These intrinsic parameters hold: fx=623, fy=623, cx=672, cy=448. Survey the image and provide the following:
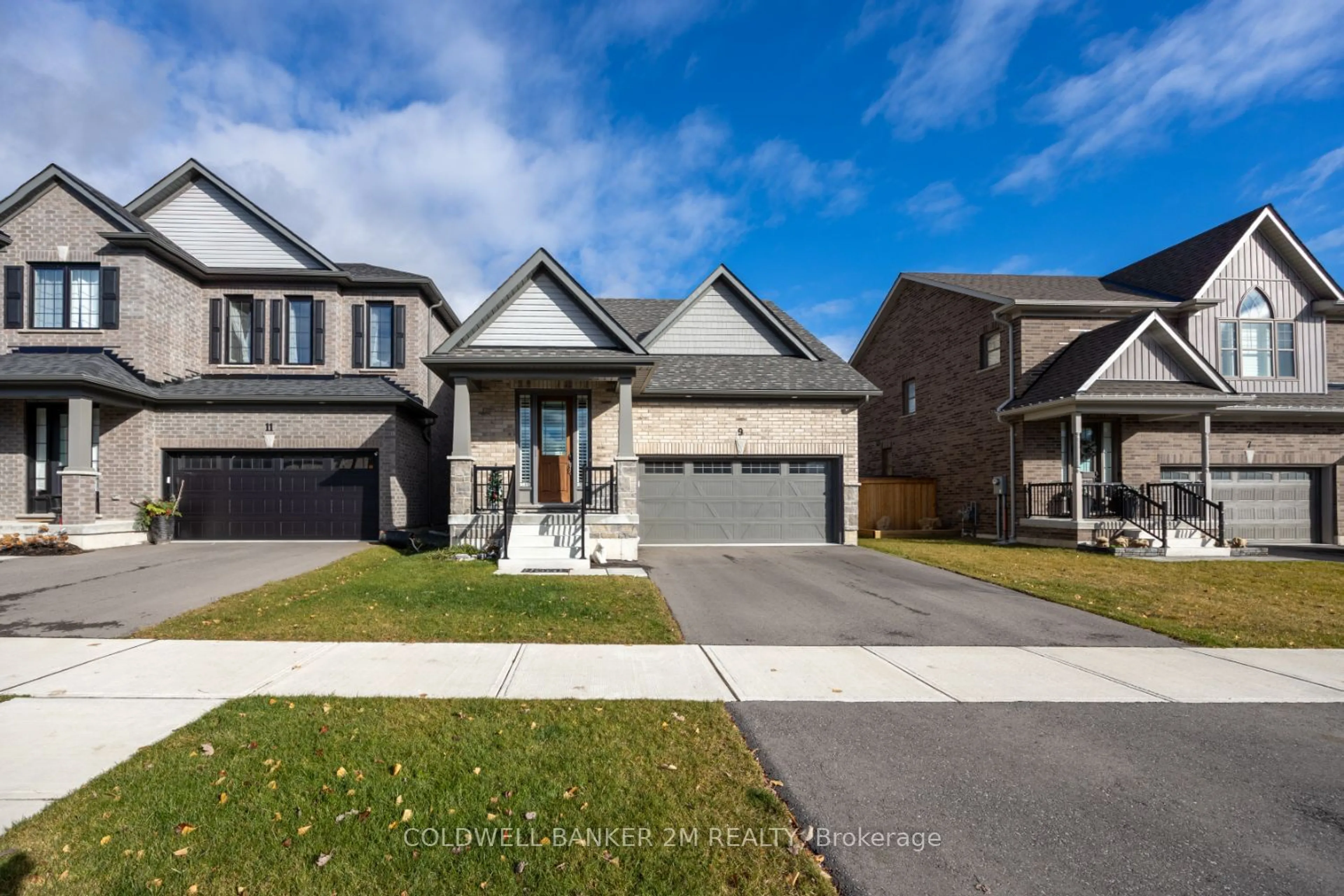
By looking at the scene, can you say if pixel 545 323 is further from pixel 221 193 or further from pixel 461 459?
pixel 221 193

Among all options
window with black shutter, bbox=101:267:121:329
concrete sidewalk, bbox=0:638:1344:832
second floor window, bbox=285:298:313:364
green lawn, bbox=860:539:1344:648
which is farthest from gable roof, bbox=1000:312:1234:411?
window with black shutter, bbox=101:267:121:329

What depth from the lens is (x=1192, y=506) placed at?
16531 millimetres

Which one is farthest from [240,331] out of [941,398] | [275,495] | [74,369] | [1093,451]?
[1093,451]

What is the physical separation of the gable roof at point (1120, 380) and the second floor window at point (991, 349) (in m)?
1.89

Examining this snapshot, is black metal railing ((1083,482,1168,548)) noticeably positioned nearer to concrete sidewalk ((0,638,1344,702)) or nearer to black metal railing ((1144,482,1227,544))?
black metal railing ((1144,482,1227,544))

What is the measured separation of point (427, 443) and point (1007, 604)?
16227mm

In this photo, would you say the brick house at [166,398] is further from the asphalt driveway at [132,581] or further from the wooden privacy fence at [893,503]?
the wooden privacy fence at [893,503]

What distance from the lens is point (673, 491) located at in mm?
15891

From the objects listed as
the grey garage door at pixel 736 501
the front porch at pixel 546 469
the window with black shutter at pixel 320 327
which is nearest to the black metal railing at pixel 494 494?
the front porch at pixel 546 469

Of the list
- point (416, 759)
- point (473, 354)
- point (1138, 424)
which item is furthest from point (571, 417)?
point (1138, 424)

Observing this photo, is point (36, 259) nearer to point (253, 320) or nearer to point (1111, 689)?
point (253, 320)

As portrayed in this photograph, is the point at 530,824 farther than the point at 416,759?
No

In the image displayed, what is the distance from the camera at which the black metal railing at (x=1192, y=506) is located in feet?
50.0

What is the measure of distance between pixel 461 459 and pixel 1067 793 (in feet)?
39.1
